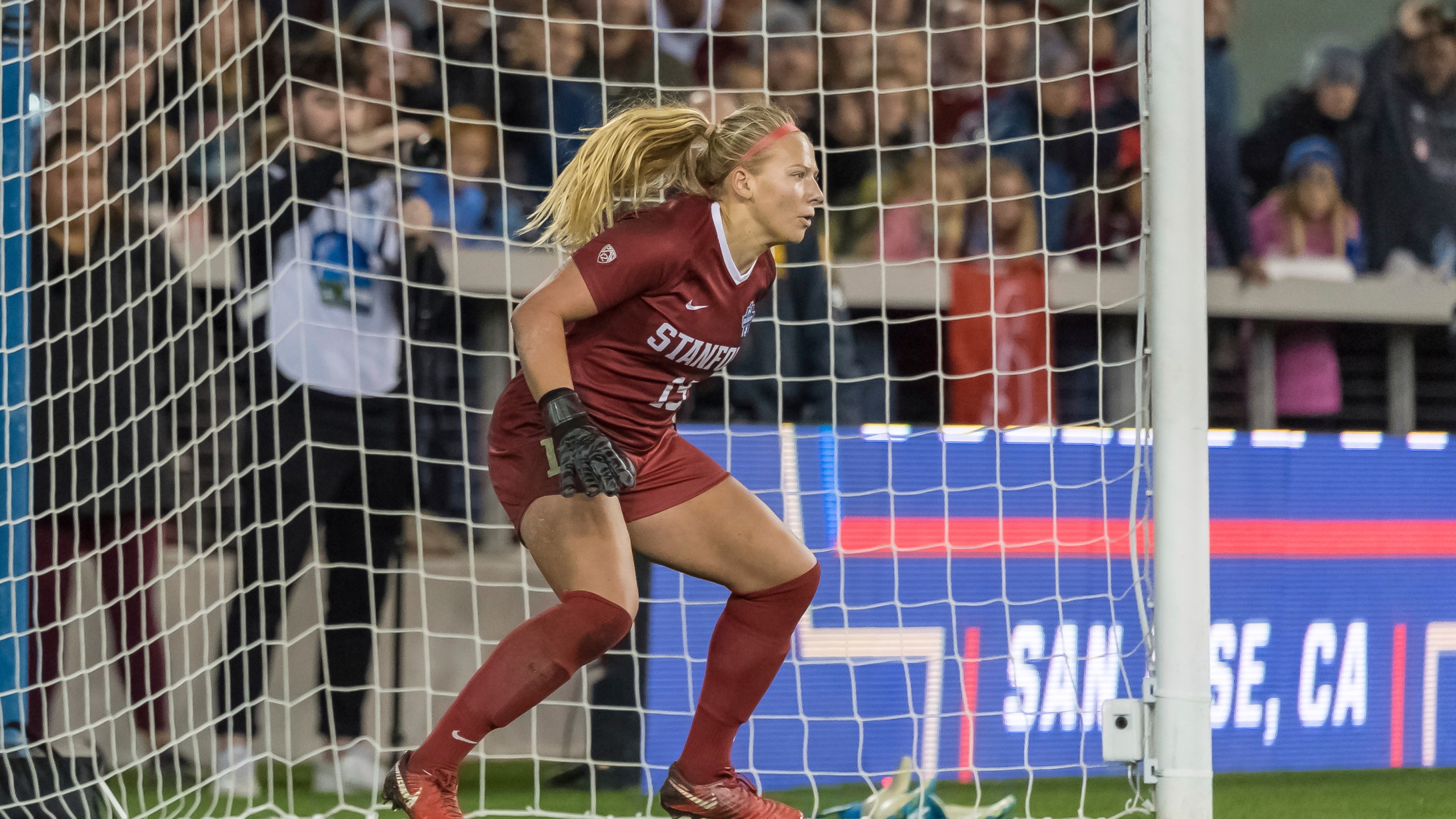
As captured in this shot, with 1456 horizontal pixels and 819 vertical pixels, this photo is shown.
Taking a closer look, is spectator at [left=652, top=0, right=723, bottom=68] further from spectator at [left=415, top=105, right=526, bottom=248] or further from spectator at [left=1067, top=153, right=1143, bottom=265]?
spectator at [left=1067, top=153, right=1143, bottom=265]

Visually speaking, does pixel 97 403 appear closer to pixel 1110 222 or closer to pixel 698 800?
pixel 698 800

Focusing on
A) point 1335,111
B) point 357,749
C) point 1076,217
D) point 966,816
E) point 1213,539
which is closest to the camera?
point 966,816

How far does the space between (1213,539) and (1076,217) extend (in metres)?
1.56

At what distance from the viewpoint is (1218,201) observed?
575 cm

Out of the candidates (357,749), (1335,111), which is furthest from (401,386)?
(1335,111)

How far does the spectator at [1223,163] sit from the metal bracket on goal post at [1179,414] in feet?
7.98

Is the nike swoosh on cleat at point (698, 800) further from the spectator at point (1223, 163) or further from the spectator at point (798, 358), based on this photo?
the spectator at point (1223, 163)

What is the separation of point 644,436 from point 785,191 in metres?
0.53

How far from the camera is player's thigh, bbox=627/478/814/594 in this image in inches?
117

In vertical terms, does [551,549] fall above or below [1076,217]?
below

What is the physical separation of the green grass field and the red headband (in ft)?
4.99

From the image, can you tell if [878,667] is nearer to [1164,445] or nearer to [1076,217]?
[1164,445]

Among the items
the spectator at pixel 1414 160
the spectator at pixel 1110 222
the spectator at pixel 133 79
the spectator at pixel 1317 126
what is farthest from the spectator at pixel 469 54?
the spectator at pixel 1414 160

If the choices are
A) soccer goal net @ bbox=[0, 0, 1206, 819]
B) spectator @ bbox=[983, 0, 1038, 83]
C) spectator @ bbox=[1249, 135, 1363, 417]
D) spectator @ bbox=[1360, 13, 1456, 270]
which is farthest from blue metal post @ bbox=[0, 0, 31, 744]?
spectator @ bbox=[1360, 13, 1456, 270]
